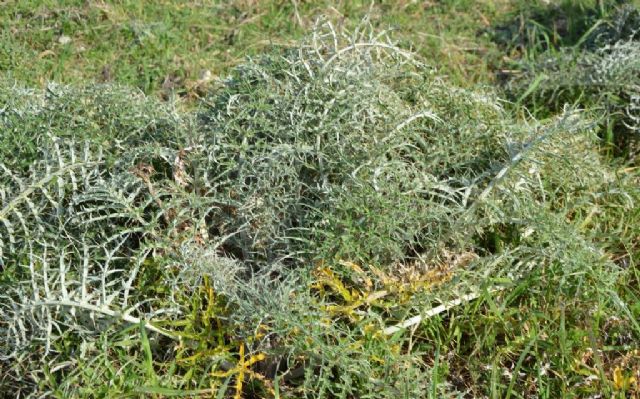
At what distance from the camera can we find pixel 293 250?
263 centimetres

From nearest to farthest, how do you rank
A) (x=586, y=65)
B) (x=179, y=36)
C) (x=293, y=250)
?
1. (x=293, y=250)
2. (x=586, y=65)
3. (x=179, y=36)

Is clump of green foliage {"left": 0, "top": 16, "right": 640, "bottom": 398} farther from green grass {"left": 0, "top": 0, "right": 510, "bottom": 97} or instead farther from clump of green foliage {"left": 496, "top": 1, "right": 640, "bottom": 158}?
green grass {"left": 0, "top": 0, "right": 510, "bottom": 97}

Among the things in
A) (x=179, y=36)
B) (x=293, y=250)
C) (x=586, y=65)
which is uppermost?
(x=586, y=65)

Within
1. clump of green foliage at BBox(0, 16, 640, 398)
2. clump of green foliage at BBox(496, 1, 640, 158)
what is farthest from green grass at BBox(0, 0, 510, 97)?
clump of green foliage at BBox(0, 16, 640, 398)

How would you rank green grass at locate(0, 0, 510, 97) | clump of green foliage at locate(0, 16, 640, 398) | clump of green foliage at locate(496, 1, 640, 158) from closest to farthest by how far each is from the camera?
clump of green foliage at locate(0, 16, 640, 398) < clump of green foliage at locate(496, 1, 640, 158) < green grass at locate(0, 0, 510, 97)

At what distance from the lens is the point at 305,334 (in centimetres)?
233

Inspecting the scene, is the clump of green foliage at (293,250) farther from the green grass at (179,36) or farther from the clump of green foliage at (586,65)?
the green grass at (179,36)

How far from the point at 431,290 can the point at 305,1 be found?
2.25 meters

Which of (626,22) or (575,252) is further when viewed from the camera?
(626,22)

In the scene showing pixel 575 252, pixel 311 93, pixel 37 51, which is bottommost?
pixel 37 51

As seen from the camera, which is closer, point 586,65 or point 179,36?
point 586,65

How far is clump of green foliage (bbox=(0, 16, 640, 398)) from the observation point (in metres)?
2.39

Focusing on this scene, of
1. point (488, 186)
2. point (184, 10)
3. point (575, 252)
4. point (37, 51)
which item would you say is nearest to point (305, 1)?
point (184, 10)

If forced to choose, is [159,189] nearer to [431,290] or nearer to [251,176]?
[251,176]
